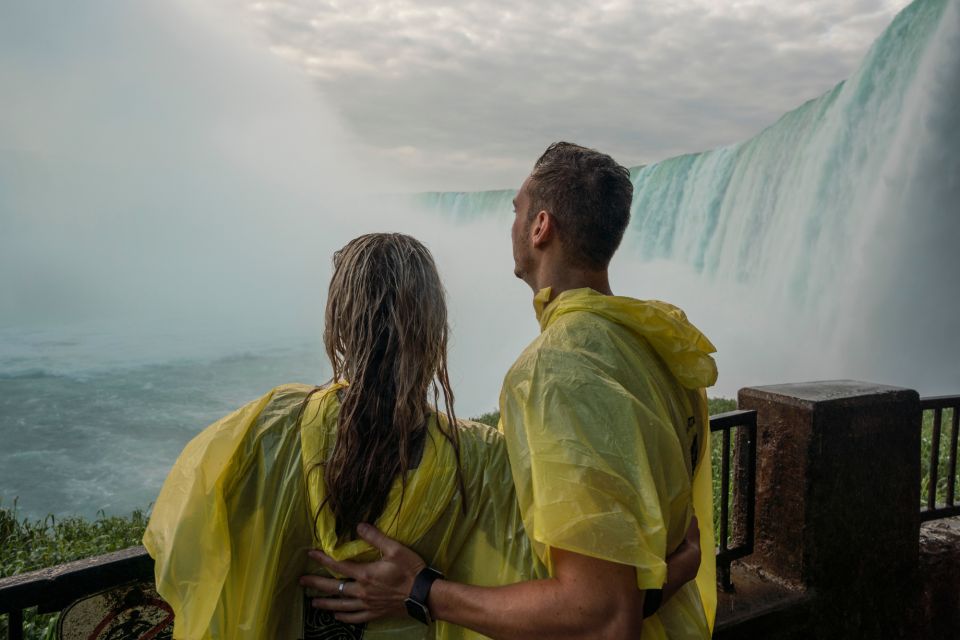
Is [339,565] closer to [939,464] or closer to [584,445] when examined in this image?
[584,445]

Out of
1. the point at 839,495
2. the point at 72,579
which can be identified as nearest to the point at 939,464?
the point at 839,495

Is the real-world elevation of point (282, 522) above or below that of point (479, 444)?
below

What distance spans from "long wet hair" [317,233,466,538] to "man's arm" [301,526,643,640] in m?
0.09

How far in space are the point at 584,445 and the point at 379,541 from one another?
1.35ft

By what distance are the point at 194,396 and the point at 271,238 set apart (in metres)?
31.1

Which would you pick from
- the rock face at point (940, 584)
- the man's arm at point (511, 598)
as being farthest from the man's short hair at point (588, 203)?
the rock face at point (940, 584)

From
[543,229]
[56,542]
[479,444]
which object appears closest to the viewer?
[479,444]

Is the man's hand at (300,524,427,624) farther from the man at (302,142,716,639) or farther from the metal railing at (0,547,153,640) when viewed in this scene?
the metal railing at (0,547,153,640)

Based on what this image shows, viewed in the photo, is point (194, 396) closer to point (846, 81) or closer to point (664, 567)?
point (846, 81)

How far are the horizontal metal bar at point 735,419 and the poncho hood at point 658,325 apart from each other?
148cm

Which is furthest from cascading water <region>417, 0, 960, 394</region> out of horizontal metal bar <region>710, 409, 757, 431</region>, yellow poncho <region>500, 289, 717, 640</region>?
yellow poncho <region>500, 289, 717, 640</region>

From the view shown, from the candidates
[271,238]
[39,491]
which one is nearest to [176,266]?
[271,238]

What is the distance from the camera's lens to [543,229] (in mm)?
1560

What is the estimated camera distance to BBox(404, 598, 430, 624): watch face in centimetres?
135
